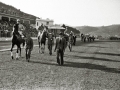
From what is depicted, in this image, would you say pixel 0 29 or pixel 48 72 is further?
pixel 0 29

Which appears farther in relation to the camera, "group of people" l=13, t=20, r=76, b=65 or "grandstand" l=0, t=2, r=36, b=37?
"grandstand" l=0, t=2, r=36, b=37

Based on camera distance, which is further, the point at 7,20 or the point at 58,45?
the point at 7,20

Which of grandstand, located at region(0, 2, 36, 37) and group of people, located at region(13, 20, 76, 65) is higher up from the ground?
grandstand, located at region(0, 2, 36, 37)

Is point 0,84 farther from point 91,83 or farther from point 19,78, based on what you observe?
point 91,83

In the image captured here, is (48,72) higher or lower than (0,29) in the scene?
lower

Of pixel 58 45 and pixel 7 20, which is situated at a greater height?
pixel 7 20

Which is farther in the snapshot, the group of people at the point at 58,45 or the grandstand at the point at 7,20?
the grandstand at the point at 7,20

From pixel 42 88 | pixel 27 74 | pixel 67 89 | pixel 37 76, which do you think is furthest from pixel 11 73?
pixel 67 89

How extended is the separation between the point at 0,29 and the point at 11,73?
89.2 feet

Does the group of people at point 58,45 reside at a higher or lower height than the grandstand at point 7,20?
lower

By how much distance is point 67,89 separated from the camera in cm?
596

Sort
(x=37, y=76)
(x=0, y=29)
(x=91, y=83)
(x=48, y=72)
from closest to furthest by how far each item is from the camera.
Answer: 1. (x=91, y=83)
2. (x=37, y=76)
3. (x=48, y=72)
4. (x=0, y=29)

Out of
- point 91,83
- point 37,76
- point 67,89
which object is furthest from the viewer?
point 37,76

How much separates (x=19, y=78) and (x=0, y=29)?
28.1m
